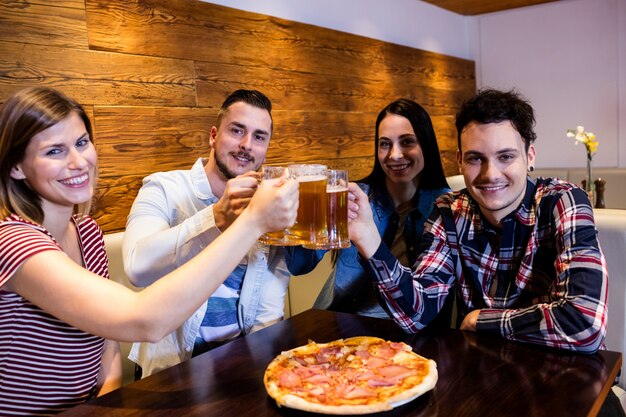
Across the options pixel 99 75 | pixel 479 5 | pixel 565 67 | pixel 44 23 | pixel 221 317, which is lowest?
pixel 221 317

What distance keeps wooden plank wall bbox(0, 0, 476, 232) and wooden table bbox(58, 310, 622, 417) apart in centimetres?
173

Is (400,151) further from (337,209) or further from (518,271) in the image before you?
(337,209)

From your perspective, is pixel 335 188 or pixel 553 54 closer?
pixel 335 188

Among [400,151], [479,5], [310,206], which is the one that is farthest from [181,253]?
[479,5]

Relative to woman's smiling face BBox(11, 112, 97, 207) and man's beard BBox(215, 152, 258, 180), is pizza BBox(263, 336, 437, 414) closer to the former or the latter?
woman's smiling face BBox(11, 112, 97, 207)

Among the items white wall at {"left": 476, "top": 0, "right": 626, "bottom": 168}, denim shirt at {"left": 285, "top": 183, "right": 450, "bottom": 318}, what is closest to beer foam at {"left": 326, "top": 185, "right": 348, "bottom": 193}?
denim shirt at {"left": 285, "top": 183, "right": 450, "bottom": 318}

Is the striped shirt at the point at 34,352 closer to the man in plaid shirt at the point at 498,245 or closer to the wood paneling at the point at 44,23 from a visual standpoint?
the man in plaid shirt at the point at 498,245

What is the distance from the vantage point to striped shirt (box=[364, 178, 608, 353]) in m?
1.39

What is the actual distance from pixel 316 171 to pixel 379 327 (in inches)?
21.3

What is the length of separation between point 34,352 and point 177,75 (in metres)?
2.23

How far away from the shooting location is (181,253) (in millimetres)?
1574

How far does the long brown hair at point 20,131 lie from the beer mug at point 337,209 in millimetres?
669

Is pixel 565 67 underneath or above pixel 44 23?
above

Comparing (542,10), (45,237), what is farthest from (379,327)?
(542,10)
